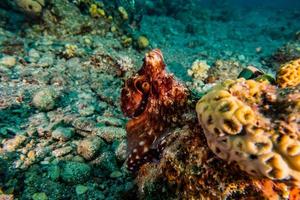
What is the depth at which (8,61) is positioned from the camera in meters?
5.43

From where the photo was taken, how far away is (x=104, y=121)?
413cm

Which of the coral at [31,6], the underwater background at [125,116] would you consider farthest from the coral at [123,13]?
the coral at [31,6]

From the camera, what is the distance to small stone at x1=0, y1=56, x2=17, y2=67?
5387mm

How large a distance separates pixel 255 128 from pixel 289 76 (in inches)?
30.3

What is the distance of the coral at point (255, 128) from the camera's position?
1577mm

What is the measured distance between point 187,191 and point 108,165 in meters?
1.51

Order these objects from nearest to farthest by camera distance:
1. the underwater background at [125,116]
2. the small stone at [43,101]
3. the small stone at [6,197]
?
1. the underwater background at [125,116]
2. the small stone at [6,197]
3. the small stone at [43,101]

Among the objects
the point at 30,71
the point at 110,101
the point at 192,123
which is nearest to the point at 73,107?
the point at 110,101

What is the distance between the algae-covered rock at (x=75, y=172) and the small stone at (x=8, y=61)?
120 inches

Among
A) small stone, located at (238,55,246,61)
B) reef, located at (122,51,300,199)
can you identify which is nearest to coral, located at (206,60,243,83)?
small stone, located at (238,55,246,61)

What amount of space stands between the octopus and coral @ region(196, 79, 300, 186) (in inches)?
22.8

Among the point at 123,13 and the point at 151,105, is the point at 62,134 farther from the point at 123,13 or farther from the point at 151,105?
the point at 123,13

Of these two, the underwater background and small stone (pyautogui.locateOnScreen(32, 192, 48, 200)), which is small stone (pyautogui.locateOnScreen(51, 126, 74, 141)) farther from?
small stone (pyautogui.locateOnScreen(32, 192, 48, 200))

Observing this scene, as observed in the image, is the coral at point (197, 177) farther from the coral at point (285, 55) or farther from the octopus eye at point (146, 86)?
the coral at point (285, 55)
